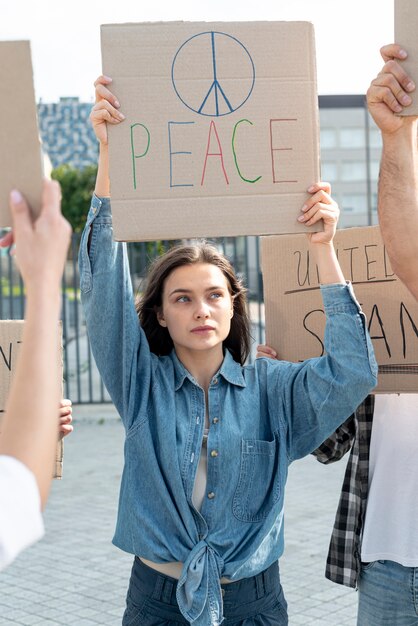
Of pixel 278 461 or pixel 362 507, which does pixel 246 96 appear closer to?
pixel 278 461

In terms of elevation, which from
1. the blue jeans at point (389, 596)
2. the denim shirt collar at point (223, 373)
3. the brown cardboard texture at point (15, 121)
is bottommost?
the blue jeans at point (389, 596)

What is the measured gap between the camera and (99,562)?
5.82m

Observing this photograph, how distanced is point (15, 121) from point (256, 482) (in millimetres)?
1215

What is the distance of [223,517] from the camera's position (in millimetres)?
2475

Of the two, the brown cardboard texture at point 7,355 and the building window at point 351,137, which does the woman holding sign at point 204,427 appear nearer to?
the brown cardboard texture at point 7,355

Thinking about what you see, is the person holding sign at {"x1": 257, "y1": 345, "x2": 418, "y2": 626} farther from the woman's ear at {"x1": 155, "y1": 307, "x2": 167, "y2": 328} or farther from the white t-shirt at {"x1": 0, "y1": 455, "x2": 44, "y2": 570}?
the white t-shirt at {"x1": 0, "y1": 455, "x2": 44, "y2": 570}

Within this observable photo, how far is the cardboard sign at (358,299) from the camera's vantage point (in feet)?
8.87

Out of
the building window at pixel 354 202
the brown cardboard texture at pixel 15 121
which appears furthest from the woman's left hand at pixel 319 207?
the building window at pixel 354 202

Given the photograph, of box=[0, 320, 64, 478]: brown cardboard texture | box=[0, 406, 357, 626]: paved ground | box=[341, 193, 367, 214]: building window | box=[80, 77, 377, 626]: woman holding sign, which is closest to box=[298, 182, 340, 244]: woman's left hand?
box=[80, 77, 377, 626]: woman holding sign

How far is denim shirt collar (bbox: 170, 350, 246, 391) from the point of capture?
2.62 meters

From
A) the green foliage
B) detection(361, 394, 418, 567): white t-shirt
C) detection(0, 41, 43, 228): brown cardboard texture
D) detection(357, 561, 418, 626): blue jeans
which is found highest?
the green foliage

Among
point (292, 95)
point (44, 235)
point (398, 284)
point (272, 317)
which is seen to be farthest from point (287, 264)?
point (44, 235)

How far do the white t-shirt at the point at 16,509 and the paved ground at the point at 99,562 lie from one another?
374cm

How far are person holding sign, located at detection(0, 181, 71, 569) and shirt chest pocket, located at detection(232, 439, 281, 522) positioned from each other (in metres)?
1.22
